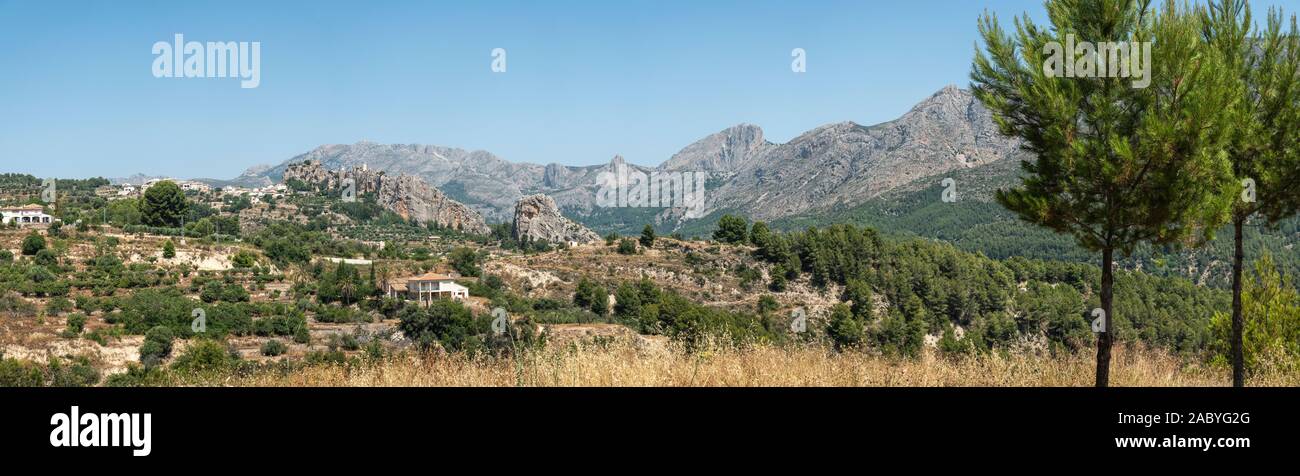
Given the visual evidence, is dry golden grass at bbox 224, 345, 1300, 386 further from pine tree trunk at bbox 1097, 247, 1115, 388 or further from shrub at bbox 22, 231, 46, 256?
shrub at bbox 22, 231, 46, 256

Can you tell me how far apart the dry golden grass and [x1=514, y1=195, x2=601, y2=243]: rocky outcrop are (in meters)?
90.0

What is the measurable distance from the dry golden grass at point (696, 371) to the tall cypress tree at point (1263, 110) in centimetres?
191

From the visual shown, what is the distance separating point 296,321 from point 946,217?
595 feet

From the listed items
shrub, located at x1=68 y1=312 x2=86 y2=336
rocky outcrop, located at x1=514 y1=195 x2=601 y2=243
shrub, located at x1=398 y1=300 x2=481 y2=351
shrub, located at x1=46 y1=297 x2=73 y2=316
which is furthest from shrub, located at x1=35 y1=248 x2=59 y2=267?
rocky outcrop, located at x1=514 y1=195 x2=601 y2=243

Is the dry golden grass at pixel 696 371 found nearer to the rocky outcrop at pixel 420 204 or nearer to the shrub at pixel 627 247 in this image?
the shrub at pixel 627 247

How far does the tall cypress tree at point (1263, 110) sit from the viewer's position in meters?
7.43

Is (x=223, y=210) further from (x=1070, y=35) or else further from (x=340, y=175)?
(x=1070, y=35)

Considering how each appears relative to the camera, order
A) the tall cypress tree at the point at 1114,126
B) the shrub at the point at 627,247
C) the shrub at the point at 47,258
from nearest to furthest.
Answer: the tall cypress tree at the point at 1114,126, the shrub at the point at 47,258, the shrub at the point at 627,247

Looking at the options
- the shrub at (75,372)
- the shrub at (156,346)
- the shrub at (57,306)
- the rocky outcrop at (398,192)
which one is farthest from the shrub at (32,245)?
the rocky outcrop at (398,192)

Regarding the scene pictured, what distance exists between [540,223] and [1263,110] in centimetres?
10389

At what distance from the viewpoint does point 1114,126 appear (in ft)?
21.3

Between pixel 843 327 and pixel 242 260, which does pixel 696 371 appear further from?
pixel 242 260
